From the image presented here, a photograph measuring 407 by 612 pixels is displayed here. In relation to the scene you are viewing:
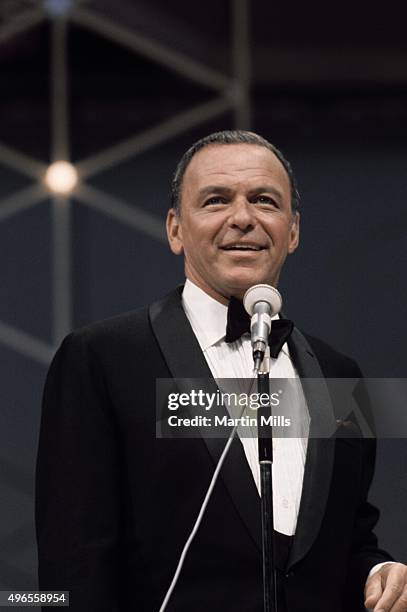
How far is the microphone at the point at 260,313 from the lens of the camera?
1.47m

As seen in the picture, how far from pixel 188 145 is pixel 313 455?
0.89 metres

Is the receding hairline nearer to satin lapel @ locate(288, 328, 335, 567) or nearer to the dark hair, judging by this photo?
the dark hair

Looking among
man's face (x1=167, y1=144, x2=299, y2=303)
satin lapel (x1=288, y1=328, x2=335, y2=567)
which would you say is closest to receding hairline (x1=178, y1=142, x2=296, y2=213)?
man's face (x1=167, y1=144, x2=299, y2=303)

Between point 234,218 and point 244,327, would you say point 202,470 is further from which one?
point 234,218

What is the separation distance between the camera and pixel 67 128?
7.80 feet

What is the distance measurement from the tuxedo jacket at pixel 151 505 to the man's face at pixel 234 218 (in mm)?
119

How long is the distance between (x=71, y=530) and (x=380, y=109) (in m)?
1.18

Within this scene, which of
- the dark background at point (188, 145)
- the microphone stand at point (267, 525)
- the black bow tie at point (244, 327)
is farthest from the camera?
the dark background at point (188, 145)

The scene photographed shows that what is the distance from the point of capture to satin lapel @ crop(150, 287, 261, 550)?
1633mm

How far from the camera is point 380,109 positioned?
95.7 inches

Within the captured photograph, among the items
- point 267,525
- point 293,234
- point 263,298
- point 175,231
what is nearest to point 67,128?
point 175,231

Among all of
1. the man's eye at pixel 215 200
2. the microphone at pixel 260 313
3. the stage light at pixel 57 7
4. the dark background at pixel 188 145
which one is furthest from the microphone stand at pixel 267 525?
the stage light at pixel 57 7

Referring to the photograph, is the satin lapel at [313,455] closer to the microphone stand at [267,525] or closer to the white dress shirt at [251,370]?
the white dress shirt at [251,370]

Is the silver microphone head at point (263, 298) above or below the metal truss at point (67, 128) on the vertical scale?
below
